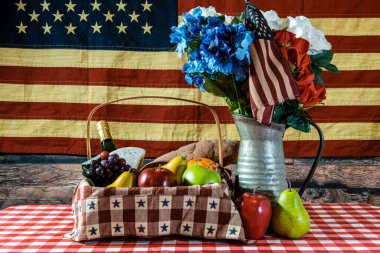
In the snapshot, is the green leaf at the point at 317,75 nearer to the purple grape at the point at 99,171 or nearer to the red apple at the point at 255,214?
the red apple at the point at 255,214

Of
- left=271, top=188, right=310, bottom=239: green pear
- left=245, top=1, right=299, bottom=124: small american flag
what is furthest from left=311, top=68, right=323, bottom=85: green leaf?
left=271, top=188, right=310, bottom=239: green pear

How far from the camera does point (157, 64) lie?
2162 mm

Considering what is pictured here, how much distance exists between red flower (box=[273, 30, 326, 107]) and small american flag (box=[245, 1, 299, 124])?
0.10ft

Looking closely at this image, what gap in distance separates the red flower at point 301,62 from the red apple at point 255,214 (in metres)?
0.28

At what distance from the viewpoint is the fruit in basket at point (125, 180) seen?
4.07 ft

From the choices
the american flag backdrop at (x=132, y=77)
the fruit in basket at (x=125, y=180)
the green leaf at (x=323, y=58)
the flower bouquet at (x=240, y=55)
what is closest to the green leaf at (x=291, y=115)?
the flower bouquet at (x=240, y=55)

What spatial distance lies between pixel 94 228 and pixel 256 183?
433 mm

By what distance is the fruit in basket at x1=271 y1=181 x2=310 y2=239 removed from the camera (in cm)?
124

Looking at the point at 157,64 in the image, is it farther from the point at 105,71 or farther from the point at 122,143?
the point at 122,143

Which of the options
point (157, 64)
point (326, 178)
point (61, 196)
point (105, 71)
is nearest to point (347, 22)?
point (326, 178)

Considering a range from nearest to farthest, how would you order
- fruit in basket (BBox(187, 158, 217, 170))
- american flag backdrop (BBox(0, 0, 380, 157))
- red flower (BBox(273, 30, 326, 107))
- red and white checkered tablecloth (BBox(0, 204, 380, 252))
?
red and white checkered tablecloth (BBox(0, 204, 380, 252)), red flower (BBox(273, 30, 326, 107)), fruit in basket (BBox(187, 158, 217, 170)), american flag backdrop (BBox(0, 0, 380, 157))

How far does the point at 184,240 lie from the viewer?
1.22m

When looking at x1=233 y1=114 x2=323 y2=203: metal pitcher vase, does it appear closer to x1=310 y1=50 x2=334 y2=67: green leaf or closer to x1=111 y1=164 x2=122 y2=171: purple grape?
x1=310 y1=50 x2=334 y2=67: green leaf

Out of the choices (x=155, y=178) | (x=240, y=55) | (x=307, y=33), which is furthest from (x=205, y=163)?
(x=307, y=33)
